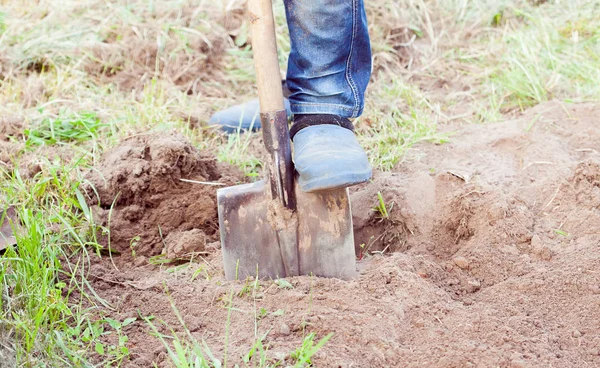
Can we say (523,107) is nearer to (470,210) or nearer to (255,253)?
(470,210)

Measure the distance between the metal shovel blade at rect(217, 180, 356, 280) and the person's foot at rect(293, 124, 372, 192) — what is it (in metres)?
0.10

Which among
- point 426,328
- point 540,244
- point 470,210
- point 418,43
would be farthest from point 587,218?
point 418,43

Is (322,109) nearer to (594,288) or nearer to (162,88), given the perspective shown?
(594,288)

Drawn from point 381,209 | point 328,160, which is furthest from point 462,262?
point 328,160

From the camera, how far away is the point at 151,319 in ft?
5.78

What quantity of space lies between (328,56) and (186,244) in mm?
762

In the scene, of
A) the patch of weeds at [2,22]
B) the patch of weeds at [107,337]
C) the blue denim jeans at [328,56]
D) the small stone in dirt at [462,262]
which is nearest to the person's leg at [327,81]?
the blue denim jeans at [328,56]

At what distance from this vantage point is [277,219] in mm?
2000

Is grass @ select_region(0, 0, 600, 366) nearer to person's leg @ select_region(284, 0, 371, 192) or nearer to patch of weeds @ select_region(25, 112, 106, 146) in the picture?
patch of weeds @ select_region(25, 112, 106, 146)

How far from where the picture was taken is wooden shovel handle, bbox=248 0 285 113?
6.38 feet

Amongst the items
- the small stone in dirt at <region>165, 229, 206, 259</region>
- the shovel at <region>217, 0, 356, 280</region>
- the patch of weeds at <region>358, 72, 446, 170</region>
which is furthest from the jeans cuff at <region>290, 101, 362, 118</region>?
the small stone in dirt at <region>165, 229, 206, 259</region>

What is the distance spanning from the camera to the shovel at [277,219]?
197cm

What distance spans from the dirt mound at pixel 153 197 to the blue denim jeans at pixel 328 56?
17.8 inches

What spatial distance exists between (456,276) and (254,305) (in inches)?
24.9
